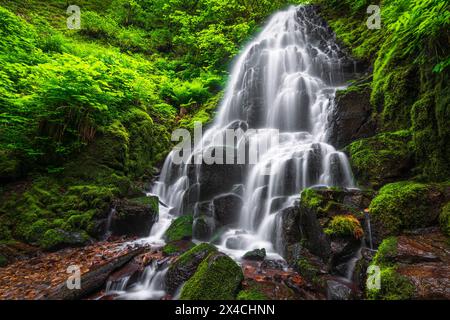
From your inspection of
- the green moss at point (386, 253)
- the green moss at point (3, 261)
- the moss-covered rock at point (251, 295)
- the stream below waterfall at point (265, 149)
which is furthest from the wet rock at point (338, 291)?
the green moss at point (3, 261)

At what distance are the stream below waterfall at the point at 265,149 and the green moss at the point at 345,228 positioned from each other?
1279mm

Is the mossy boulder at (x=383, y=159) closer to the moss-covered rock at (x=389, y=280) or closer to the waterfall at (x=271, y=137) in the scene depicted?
the waterfall at (x=271, y=137)

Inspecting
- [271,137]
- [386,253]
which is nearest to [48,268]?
[386,253]

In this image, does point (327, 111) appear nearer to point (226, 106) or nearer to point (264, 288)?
point (226, 106)

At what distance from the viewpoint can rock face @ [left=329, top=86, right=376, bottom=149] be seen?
6516 mm

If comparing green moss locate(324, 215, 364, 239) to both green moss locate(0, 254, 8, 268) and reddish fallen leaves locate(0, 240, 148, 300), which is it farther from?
green moss locate(0, 254, 8, 268)

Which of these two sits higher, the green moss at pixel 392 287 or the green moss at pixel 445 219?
the green moss at pixel 445 219

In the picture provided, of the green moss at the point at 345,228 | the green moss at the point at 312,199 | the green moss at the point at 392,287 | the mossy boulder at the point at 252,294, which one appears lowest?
the mossy boulder at the point at 252,294

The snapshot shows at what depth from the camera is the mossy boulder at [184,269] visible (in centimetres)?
387

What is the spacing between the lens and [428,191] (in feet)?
12.8

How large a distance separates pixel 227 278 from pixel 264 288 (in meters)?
0.57

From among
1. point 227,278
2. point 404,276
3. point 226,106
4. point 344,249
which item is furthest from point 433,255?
point 226,106
